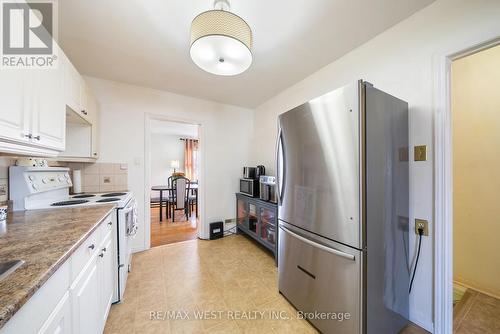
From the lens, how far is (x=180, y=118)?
2984 mm

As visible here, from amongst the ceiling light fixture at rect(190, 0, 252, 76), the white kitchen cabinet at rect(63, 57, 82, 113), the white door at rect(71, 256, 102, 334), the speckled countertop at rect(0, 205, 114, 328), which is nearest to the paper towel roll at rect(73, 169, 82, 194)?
the white kitchen cabinet at rect(63, 57, 82, 113)

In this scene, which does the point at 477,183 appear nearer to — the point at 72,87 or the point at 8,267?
the point at 8,267

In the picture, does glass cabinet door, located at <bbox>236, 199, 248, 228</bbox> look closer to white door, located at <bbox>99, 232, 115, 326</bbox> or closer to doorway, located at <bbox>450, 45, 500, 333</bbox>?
white door, located at <bbox>99, 232, 115, 326</bbox>

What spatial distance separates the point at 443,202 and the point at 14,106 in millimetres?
2670

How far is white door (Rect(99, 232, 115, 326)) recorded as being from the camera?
4.18 ft

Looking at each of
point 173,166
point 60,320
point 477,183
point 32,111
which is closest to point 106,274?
point 60,320

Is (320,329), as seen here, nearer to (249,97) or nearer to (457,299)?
(457,299)

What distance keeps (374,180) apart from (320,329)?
114cm

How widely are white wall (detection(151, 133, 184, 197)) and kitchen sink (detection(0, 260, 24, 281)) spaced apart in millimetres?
6021

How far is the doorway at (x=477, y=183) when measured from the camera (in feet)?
5.40

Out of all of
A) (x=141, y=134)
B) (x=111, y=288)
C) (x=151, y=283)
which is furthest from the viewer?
(x=141, y=134)

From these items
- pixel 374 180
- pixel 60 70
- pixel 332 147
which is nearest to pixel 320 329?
pixel 374 180

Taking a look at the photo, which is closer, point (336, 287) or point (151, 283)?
point (336, 287)

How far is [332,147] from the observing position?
4.05 ft
